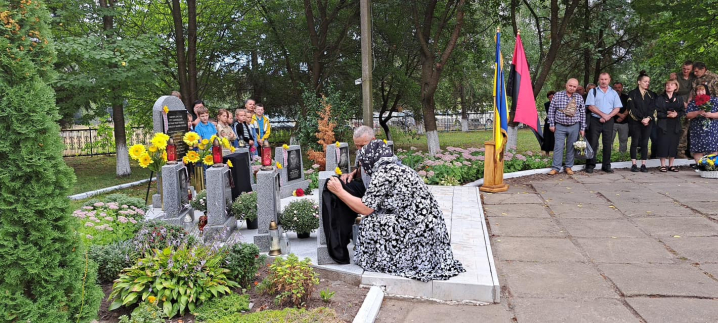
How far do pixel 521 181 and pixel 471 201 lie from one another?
2.66 metres

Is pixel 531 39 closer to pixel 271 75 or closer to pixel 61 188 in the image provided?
pixel 271 75

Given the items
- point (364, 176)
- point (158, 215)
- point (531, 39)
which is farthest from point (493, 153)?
point (531, 39)

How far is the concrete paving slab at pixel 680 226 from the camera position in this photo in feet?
21.7

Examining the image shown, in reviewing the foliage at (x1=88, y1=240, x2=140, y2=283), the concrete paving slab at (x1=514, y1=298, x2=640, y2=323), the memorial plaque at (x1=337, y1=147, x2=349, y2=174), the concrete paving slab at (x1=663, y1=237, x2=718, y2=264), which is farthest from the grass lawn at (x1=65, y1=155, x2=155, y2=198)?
the concrete paving slab at (x1=663, y1=237, x2=718, y2=264)

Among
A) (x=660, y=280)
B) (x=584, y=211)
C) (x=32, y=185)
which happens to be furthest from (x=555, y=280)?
(x=32, y=185)

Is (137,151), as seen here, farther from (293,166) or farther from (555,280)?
(555,280)

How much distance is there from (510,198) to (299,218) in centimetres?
443

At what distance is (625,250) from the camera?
596cm

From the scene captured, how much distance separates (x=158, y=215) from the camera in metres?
6.68

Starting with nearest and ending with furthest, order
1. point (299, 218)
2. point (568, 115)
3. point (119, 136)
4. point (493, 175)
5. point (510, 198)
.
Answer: point (299, 218) → point (510, 198) → point (493, 175) → point (568, 115) → point (119, 136)

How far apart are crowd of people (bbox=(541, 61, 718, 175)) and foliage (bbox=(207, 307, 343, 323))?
317 inches

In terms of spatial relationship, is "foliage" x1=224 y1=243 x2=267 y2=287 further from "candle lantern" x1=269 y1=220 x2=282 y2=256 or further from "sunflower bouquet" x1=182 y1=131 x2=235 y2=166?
"sunflower bouquet" x1=182 y1=131 x2=235 y2=166

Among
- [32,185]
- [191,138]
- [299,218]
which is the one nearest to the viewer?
[32,185]

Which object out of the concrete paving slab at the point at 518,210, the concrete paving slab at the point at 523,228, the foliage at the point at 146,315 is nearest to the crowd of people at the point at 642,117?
the concrete paving slab at the point at 518,210
